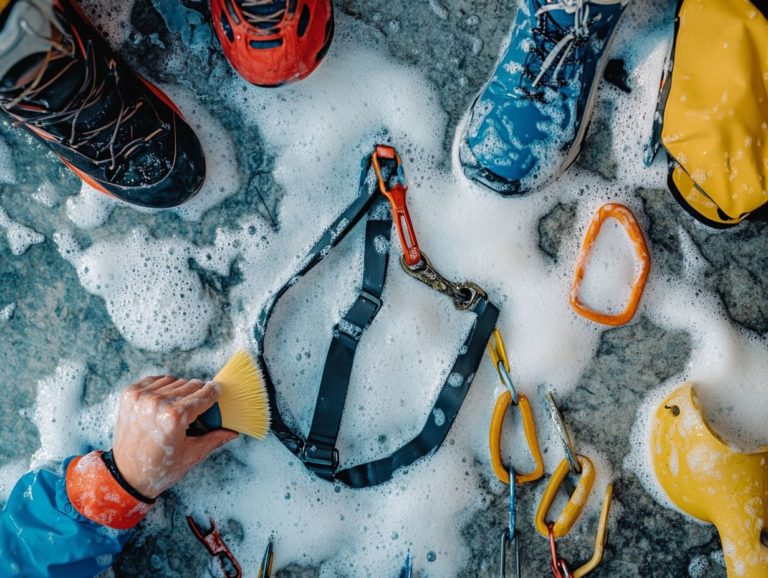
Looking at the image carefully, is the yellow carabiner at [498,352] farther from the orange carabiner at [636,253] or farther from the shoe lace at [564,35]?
the shoe lace at [564,35]

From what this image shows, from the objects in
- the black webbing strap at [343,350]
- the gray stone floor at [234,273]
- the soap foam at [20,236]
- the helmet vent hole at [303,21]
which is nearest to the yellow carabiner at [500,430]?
the gray stone floor at [234,273]

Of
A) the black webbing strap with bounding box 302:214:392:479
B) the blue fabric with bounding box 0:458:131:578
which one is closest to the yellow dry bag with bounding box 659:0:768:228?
the black webbing strap with bounding box 302:214:392:479

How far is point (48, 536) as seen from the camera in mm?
1182

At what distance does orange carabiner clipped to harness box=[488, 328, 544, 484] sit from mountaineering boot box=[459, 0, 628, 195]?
340 mm

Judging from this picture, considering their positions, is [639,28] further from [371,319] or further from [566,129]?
[371,319]

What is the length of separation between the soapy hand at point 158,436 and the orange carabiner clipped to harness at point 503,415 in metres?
0.58

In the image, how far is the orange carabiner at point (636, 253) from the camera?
132 cm

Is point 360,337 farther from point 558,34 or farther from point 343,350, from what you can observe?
point 558,34

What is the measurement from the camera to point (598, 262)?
1.36 meters

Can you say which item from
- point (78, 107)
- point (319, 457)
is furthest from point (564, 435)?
point (78, 107)

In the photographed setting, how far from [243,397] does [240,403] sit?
0.04ft

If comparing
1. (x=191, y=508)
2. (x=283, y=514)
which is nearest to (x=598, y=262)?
(x=283, y=514)

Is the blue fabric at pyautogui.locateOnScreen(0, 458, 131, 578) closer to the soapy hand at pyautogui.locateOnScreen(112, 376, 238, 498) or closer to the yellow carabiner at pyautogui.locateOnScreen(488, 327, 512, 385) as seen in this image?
the soapy hand at pyautogui.locateOnScreen(112, 376, 238, 498)

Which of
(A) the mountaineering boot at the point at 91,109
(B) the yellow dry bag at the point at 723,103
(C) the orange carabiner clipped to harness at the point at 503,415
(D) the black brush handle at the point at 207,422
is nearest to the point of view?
(A) the mountaineering boot at the point at 91,109
